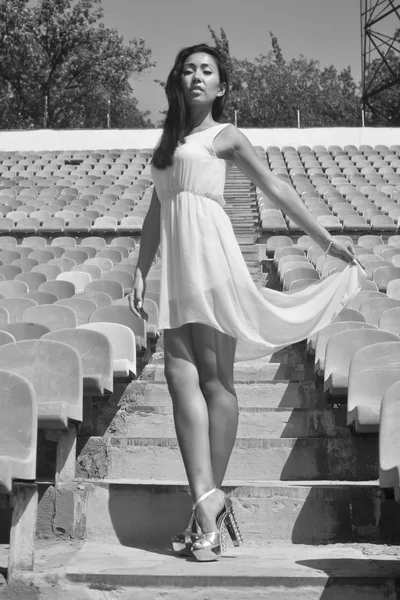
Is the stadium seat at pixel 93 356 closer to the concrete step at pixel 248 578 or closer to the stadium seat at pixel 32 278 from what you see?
the concrete step at pixel 248 578

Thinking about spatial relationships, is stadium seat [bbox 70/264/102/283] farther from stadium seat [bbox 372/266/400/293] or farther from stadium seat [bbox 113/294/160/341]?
stadium seat [bbox 372/266/400/293]

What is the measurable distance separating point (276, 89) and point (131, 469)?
1599 inches

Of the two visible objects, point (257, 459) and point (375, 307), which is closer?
point (257, 459)

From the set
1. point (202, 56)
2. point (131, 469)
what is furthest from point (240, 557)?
point (202, 56)

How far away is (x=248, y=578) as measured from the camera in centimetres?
246

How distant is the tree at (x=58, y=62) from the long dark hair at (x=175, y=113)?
97.7 ft

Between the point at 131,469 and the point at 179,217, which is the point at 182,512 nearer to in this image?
the point at 131,469

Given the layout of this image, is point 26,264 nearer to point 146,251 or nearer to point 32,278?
point 32,278

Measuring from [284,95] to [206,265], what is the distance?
4112 centimetres

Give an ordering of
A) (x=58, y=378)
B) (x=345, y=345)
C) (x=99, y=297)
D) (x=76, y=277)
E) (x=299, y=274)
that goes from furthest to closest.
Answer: (x=76, y=277) < (x=299, y=274) < (x=99, y=297) < (x=345, y=345) < (x=58, y=378)

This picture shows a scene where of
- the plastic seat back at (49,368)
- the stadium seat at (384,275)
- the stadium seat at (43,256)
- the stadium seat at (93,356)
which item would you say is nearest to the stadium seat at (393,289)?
the stadium seat at (384,275)

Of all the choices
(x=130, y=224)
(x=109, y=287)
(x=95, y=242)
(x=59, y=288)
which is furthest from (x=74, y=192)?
(x=109, y=287)

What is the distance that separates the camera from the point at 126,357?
13.6ft

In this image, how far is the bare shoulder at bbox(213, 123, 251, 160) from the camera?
9.13 ft
